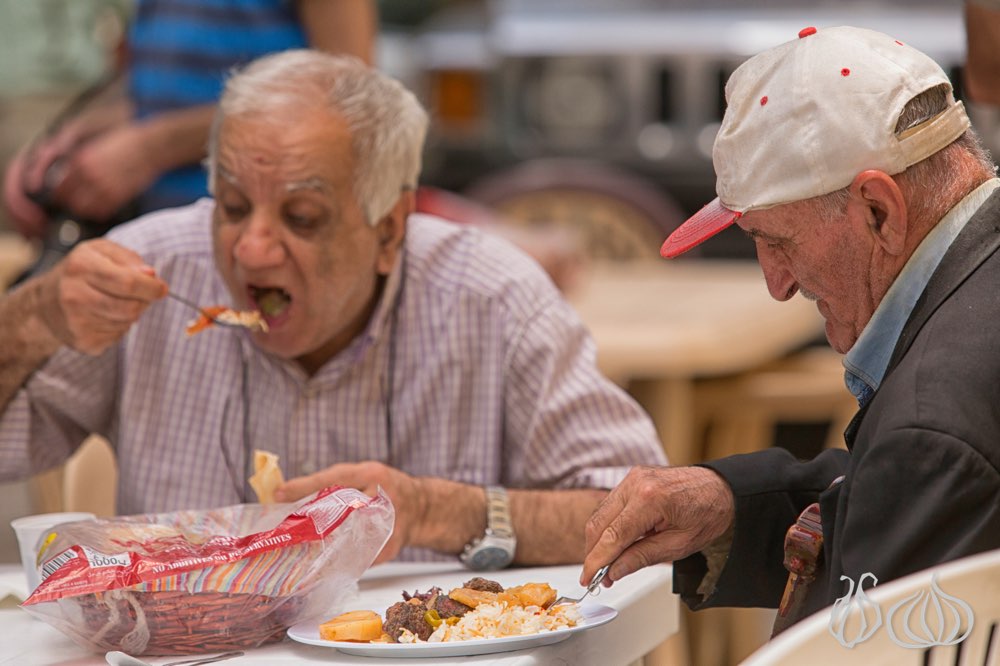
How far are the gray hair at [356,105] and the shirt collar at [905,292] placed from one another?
1044mm

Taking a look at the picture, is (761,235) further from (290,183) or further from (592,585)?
(290,183)

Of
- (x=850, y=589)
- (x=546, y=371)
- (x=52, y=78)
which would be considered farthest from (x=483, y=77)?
(x=850, y=589)

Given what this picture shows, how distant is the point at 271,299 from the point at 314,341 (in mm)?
97

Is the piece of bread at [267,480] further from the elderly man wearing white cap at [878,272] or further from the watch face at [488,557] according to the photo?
the elderly man wearing white cap at [878,272]

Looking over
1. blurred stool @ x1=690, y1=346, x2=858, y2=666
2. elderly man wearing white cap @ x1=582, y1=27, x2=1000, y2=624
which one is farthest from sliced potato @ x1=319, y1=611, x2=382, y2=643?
blurred stool @ x1=690, y1=346, x2=858, y2=666

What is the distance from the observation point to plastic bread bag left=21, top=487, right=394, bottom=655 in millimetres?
1615

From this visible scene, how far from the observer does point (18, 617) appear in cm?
186

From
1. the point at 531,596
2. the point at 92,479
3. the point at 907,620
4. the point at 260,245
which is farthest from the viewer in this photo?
the point at 92,479

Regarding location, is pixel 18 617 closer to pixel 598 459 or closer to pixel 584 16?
pixel 598 459

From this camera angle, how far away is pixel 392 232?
2445mm

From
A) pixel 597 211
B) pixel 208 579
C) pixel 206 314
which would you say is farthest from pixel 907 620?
pixel 597 211

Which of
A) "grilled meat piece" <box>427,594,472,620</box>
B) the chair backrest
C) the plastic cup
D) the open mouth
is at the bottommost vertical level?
"grilled meat piece" <box>427,594,472,620</box>

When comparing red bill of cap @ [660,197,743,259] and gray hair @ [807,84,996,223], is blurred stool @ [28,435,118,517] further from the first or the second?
gray hair @ [807,84,996,223]

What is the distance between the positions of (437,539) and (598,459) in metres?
0.35
